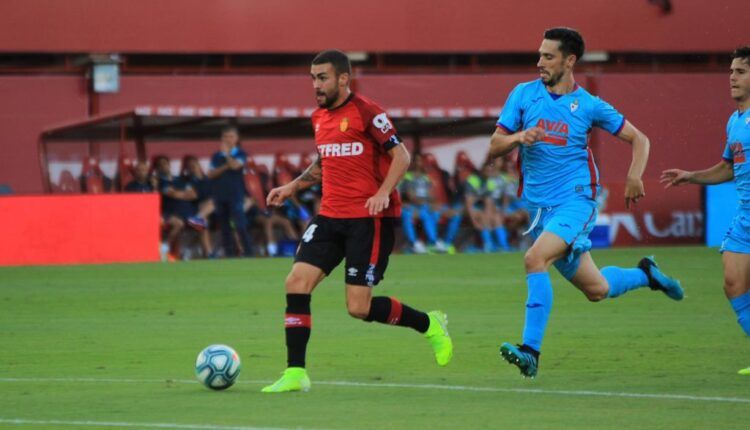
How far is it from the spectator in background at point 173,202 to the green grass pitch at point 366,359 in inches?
197

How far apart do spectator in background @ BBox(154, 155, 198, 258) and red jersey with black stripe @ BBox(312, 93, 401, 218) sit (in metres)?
15.5

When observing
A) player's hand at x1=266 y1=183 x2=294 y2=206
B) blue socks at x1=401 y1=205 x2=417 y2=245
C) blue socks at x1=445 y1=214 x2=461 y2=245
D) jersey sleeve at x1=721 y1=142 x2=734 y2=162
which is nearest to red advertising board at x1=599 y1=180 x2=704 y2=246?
blue socks at x1=445 y1=214 x2=461 y2=245

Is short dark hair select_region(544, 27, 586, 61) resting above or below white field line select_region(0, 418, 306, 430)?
above

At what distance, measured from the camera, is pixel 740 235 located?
9.63 m

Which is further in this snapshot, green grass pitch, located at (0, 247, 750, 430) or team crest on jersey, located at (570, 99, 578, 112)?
team crest on jersey, located at (570, 99, 578, 112)

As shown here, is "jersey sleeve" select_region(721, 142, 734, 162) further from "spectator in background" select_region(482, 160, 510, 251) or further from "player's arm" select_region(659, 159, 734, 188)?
"spectator in background" select_region(482, 160, 510, 251)

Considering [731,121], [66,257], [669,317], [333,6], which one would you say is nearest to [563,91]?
[731,121]

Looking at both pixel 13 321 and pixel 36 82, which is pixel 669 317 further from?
pixel 36 82

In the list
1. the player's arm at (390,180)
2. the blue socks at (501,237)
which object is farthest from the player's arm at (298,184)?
the blue socks at (501,237)

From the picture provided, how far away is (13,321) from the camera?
46.3 ft

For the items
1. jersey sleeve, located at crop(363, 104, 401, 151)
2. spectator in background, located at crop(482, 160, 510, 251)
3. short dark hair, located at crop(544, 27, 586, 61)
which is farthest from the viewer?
spectator in background, located at crop(482, 160, 510, 251)

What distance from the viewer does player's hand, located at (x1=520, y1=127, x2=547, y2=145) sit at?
882cm

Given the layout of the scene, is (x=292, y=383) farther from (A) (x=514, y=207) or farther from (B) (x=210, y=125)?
(B) (x=210, y=125)

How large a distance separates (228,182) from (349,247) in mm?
15659
